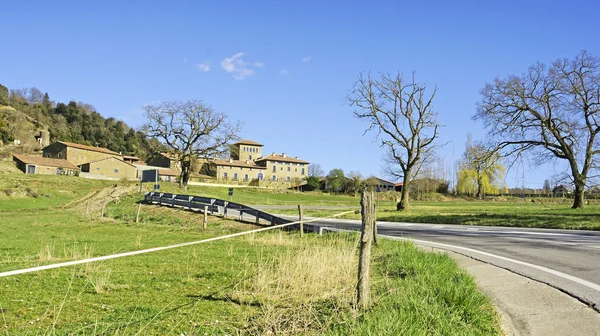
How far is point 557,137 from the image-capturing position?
3169 cm

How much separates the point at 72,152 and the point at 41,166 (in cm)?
1791

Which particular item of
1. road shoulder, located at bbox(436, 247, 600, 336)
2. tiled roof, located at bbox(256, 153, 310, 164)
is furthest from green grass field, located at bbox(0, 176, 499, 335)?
tiled roof, located at bbox(256, 153, 310, 164)

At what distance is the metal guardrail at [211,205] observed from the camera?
2274cm

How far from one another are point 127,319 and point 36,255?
324 inches

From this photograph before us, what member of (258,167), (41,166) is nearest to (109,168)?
(41,166)

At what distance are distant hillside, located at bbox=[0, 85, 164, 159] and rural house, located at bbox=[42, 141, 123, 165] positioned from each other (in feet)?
24.6

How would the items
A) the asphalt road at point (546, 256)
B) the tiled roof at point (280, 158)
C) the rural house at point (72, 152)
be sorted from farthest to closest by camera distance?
the tiled roof at point (280, 158), the rural house at point (72, 152), the asphalt road at point (546, 256)

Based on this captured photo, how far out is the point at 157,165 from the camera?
119 metres

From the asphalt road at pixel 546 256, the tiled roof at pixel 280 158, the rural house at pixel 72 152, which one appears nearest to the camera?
the asphalt road at pixel 546 256

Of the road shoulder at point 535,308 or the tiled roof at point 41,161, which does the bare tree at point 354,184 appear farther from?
the road shoulder at point 535,308

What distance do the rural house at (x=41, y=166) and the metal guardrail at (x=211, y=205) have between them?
2103 inches

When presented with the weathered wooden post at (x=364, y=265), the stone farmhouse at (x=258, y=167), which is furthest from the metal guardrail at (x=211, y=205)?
the stone farmhouse at (x=258, y=167)

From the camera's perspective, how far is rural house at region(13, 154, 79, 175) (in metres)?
80.8

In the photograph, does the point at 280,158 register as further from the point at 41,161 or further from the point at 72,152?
the point at 41,161
